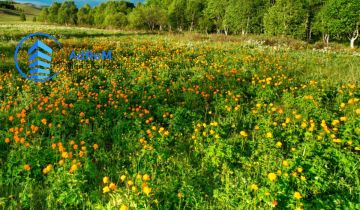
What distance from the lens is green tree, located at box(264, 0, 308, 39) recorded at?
28.8 meters

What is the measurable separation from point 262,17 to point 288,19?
11224mm

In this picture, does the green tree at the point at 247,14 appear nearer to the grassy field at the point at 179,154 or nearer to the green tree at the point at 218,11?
the green tree at the point at 218,11

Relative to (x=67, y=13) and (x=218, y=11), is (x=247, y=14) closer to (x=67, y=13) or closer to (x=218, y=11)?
(x=218, y=11)

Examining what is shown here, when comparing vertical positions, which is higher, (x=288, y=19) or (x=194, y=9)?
(x=194, y=9)

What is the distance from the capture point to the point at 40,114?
5.39 meters

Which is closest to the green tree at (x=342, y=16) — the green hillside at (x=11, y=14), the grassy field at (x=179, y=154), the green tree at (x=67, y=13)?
the grassy field at (x=179, y=154)

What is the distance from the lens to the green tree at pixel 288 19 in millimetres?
28844

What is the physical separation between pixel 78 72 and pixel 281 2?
93.8ft

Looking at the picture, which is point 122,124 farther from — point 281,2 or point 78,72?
point 281,2

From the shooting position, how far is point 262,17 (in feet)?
129

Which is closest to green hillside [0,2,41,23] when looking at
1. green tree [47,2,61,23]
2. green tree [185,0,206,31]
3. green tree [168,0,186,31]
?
green tree [47,2,61,23]

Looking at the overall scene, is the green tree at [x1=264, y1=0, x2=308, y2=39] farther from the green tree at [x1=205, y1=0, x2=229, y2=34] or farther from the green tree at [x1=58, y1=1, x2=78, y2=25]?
the green tree at [x1=58, y1=1, x2=78, y2=25]

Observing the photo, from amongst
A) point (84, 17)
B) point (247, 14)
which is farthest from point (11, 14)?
point (247, 14)

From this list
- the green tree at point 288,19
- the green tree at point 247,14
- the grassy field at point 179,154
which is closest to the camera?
the grassy field at point 179,154
